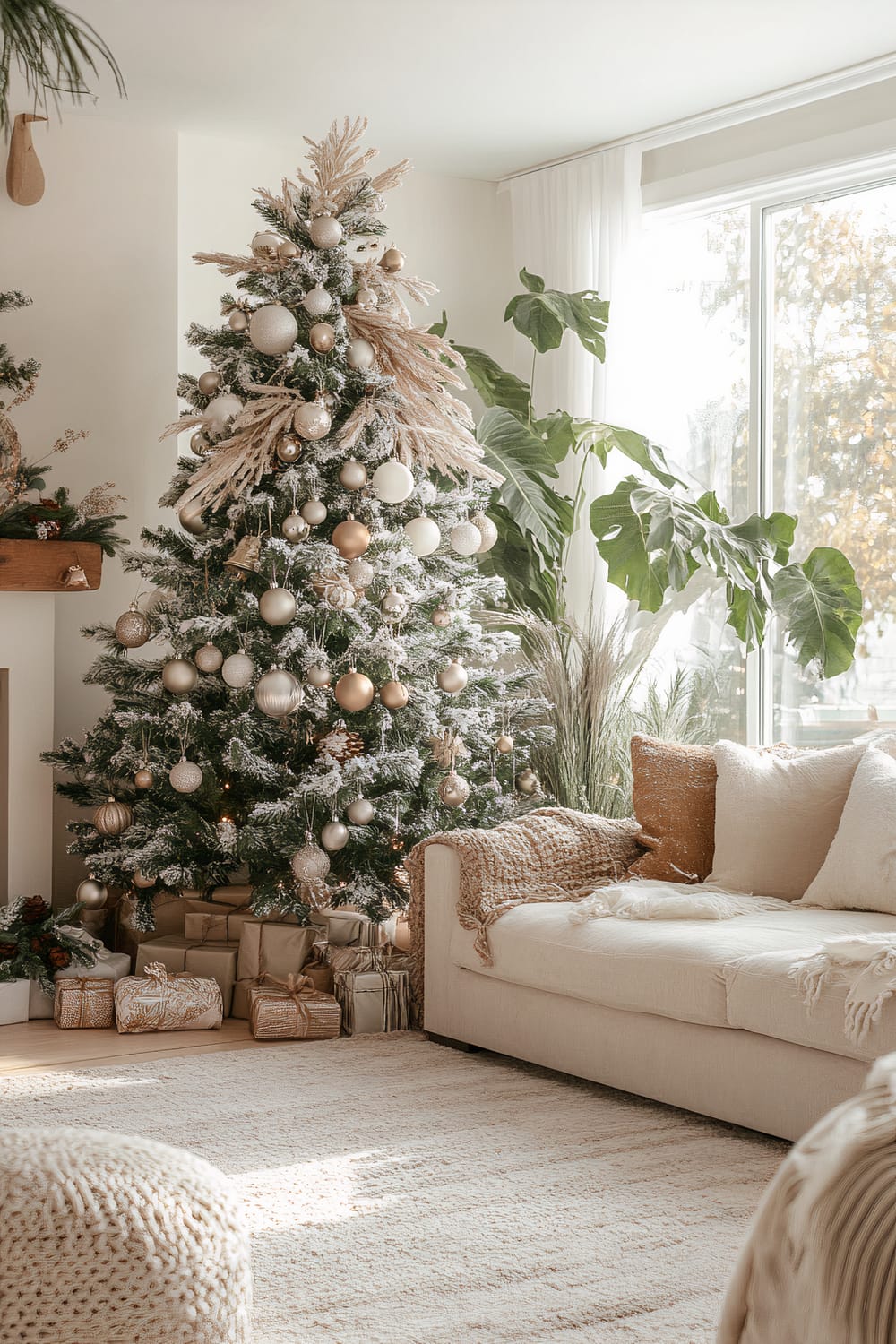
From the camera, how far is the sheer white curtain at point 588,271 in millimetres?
5125

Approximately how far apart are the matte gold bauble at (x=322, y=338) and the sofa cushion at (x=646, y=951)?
1.65 metres

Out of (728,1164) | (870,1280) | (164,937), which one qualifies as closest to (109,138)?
(164,937)

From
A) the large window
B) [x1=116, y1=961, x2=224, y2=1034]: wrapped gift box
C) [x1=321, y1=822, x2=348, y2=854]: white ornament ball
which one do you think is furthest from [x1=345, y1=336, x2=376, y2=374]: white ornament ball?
[x1=116, y1=961, x2=224, y2=1034]: wrapped gift box

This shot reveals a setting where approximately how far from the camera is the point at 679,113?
4.83 m

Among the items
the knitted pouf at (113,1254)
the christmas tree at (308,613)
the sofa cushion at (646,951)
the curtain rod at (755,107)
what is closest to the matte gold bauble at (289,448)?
the christmas tree at (308,613)

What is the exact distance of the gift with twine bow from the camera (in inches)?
147

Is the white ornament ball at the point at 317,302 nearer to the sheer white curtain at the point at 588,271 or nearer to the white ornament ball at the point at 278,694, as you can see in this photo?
the white ornament ball at the point at 278,694

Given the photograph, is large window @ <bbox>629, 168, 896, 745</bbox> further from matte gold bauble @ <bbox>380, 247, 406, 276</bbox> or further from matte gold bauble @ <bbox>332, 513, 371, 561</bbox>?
matte gold bauble @ <bbox>332, 513, 371, 561</bbox>

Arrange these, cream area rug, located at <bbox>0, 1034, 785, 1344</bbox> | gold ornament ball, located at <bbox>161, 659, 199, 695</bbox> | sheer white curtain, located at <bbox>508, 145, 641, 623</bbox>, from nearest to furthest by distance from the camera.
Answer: cream area rug, located at <bbox>0, 1034, 785, 1344</bbox> < gold ornament ball, located at <bbox>161, 659, 199, 695</bbox> < sheer white curtain, located at <bbox>508, 145, 641, 623</bbox>

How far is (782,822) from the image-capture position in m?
3.52

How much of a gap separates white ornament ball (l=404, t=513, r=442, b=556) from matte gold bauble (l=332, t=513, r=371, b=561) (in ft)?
0.49

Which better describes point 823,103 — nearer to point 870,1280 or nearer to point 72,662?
point 72,662

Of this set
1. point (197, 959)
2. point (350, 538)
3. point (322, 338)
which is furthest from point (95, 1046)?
point (322, 338)

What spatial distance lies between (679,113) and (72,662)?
2.87m
